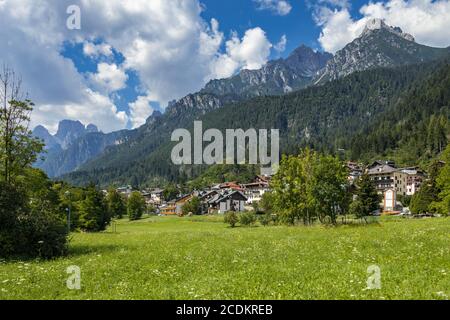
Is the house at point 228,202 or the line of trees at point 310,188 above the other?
the line of trees at point 310,188

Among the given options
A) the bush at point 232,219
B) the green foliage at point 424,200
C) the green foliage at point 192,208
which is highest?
the green foliage at point 424,200

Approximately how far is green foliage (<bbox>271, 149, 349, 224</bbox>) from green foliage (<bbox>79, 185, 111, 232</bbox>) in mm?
42364

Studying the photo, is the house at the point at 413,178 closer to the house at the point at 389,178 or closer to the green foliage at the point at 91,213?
the house at the point at 389,178

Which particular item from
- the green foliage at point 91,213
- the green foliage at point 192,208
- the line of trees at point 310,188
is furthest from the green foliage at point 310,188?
the green foliage at point 192,208

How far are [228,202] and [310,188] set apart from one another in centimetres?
12042

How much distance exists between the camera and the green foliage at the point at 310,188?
53.3 m

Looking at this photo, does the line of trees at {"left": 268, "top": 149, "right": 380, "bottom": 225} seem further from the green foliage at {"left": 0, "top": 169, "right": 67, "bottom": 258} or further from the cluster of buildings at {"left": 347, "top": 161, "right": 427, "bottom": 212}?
the cluster of buildings at {"left": 347, "top": 161, "right": 427, "bottom": 212}

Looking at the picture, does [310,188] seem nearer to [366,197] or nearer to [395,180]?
[366,197]

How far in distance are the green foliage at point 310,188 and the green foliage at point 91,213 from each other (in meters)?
42.4

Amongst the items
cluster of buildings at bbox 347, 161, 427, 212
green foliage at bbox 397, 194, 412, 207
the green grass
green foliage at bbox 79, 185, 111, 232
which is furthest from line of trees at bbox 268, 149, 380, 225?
green foliage at bbox 397, 194, 412, 207

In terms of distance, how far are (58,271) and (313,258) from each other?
11.9 meters

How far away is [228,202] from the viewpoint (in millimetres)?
173250
